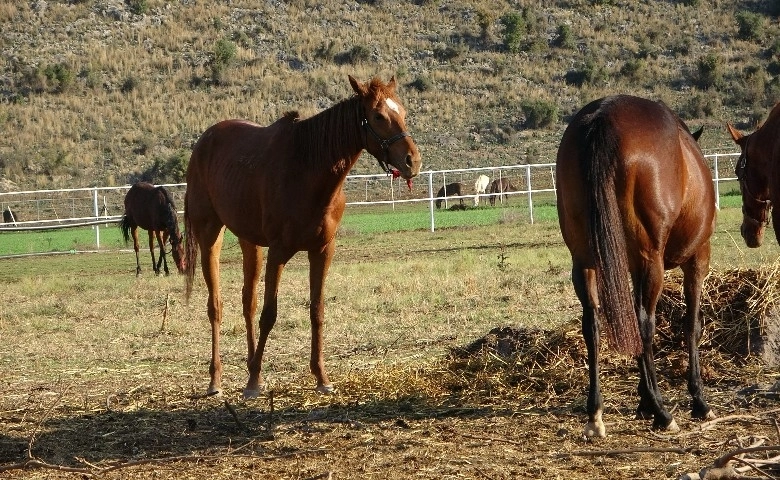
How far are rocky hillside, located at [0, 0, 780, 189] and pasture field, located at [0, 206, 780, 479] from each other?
3448 centimetres

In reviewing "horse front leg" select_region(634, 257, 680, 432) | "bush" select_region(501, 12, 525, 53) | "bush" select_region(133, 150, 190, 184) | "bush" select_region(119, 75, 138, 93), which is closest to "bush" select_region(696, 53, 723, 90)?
"bush" select_region(501, 12, 525, 53)

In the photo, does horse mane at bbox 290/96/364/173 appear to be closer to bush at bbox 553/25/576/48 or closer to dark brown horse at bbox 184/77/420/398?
dark brown horse at bbox 184/77/420/398

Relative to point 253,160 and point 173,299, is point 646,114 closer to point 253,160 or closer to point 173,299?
point 253,160

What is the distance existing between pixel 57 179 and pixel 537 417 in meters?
43.1

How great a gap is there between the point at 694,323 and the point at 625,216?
1254mm

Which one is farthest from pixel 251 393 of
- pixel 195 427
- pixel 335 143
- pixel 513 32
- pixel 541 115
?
pixel 513 32

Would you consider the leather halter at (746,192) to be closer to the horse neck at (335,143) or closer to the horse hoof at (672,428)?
the horse hoof at (672,428)

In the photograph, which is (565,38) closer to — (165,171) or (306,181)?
(165,171)

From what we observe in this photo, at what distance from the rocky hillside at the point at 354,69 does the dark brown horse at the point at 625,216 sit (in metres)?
40.6

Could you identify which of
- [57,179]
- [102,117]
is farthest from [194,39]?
[57,179]

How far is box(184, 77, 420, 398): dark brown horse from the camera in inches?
274

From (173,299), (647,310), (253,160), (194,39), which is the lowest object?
(173,299)

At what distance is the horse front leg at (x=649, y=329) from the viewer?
5461 mm

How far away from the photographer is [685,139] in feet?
19.7
